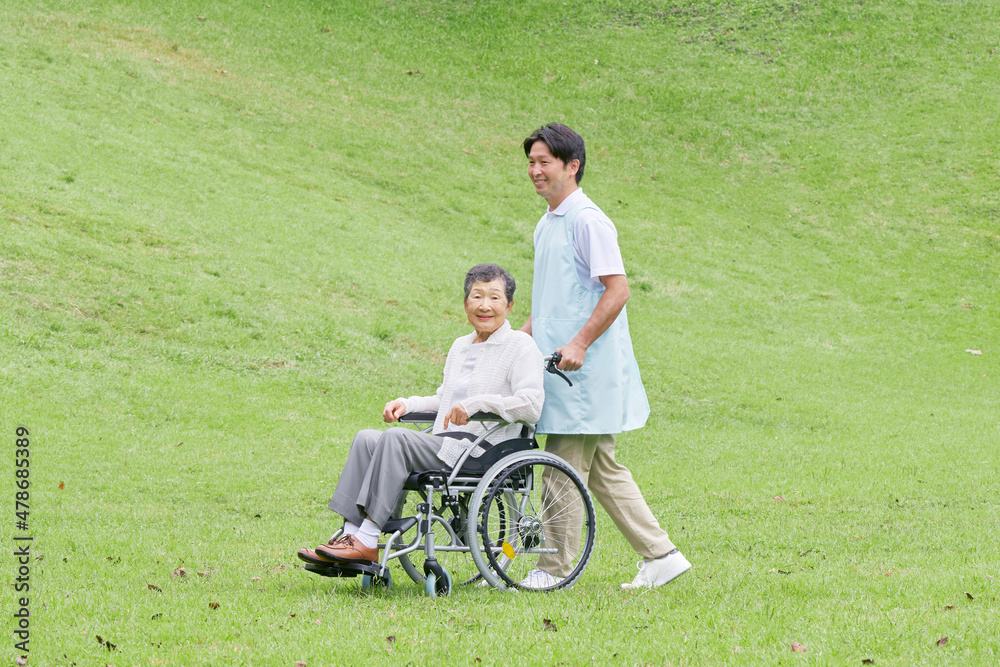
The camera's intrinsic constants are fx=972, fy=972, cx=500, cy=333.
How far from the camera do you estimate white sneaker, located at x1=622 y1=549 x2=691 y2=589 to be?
475 cm

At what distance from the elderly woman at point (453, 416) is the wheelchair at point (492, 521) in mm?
70

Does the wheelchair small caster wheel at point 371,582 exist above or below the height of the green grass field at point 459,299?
below

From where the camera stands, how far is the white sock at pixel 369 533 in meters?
4.28

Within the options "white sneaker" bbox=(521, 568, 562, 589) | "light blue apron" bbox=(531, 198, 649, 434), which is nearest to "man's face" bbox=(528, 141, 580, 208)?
"light blue apron" bbox=(531, 198, 649, 434)

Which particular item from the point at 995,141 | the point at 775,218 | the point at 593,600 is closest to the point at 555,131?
the point at 593,600

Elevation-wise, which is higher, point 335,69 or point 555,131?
point 335,69

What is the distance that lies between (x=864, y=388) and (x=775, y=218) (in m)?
9.33

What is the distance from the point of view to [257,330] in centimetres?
1280

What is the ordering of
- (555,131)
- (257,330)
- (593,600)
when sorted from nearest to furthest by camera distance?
(593,600) < (555,131) < (257,330)

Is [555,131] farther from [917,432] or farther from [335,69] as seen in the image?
[335,69]

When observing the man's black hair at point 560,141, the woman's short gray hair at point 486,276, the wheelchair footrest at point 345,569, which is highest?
the man's black hair at point 560,141

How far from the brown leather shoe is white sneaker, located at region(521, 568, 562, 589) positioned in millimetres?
781

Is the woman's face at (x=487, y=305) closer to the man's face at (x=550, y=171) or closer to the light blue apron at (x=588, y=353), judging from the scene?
the light blue apron at (x=588, y=353)

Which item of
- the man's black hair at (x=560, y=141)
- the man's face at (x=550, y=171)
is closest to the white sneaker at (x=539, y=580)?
the man's face at (x=550, y=171)
